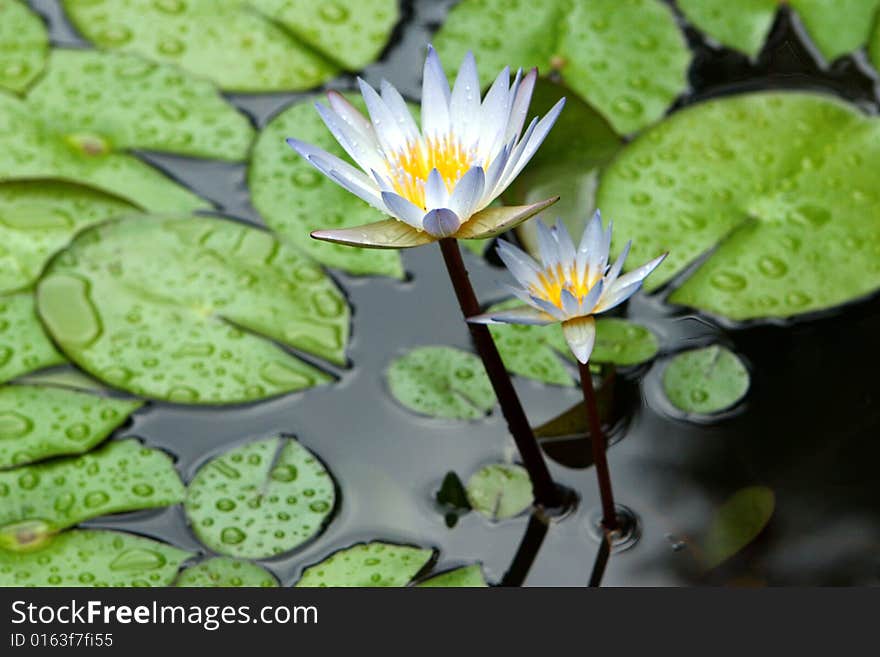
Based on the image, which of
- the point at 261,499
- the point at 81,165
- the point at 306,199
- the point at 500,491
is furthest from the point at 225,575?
the point at 81,165

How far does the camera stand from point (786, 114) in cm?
267

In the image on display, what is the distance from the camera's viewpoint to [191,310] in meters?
2.44

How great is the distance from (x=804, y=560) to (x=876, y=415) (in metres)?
0.39

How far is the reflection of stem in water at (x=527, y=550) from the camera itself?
2094 mm

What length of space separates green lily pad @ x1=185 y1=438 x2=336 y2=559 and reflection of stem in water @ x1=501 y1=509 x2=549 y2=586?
0.38 metres

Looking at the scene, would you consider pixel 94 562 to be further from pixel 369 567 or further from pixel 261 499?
pixel 369 567

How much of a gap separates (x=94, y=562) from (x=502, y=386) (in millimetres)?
877

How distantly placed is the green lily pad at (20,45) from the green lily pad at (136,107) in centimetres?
4

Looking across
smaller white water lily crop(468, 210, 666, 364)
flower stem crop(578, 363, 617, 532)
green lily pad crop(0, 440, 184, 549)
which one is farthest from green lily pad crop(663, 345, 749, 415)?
green lily pad crop(0, 440, 184, 549)

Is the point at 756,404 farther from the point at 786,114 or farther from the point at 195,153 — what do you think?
the point at 195,153

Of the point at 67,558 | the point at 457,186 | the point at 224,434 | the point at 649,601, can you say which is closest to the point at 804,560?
the point at 649,601

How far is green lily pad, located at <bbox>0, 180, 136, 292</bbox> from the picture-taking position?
252cm

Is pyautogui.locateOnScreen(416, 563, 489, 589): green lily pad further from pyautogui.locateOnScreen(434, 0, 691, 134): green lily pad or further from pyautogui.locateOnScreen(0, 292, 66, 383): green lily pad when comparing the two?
pyautogui.locateOnScreen(434, 0, 691, 134): green lily pad

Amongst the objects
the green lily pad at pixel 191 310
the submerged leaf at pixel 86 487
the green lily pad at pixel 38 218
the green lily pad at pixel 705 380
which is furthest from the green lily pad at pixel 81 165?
the green lily pad at pixel 705 380
